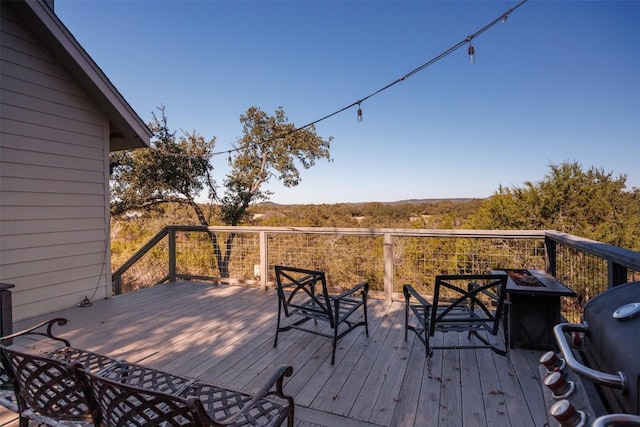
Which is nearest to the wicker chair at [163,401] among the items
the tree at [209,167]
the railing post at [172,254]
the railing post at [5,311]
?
the railing post at [5,311]

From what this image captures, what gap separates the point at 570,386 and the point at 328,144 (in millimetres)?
10155

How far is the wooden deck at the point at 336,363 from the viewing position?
1958 mm

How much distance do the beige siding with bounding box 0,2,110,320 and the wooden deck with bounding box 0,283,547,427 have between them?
44cm

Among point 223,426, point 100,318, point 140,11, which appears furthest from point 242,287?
point 140,11

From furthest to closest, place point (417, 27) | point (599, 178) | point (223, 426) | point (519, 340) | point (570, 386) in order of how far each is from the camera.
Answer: point (599, 178)
point (417, 27)
point (519, 340)
point (223, 426)
point (570, 386)

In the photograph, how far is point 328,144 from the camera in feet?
35.1

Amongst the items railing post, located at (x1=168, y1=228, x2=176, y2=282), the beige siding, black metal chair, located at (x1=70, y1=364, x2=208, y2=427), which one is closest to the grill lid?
black metal chair, located at (x1=70, y1=364, x2=208, y2=427)

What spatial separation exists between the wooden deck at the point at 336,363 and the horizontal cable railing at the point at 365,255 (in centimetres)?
97

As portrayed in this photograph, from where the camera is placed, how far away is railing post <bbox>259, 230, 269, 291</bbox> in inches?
193

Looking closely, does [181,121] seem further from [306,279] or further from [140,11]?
[306,279]

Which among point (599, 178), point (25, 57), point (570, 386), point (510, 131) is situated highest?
point (510, 131)

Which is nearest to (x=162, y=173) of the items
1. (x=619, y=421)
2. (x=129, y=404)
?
(x=129, y=404)

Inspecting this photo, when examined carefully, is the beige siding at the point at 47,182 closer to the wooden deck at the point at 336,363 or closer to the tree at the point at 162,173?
the wooden deck at the point at 336,363

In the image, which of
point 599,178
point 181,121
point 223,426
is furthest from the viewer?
point 181,121
